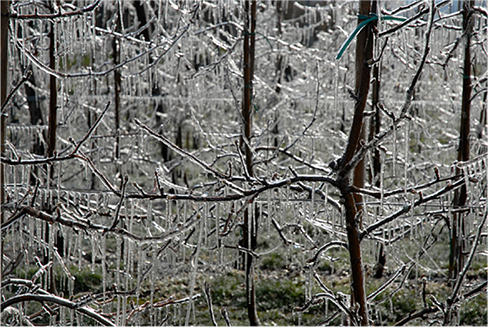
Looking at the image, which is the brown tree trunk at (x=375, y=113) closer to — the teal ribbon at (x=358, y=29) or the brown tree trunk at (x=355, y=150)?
the brown tree trunk at (x=355, y=150)

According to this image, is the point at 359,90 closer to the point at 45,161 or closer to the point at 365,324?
the point at 365,324

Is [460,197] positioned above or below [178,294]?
above

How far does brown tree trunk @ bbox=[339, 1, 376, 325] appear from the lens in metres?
1.70

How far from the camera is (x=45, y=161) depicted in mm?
1810

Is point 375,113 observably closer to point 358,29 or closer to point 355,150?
point 355,150

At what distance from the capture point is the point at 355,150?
69.1 inches

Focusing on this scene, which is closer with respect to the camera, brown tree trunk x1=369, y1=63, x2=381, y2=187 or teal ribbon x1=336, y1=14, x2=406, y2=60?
teal ribbon x1=336, y1=14, x2=406, y2=60

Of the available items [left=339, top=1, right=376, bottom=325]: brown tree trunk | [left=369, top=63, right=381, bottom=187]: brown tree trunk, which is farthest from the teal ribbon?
[left=369, top=63, right=381, bottom=187]: brown tree trunk

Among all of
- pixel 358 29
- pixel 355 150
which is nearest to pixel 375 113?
pixel 355 150

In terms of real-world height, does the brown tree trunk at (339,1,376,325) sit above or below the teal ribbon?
below

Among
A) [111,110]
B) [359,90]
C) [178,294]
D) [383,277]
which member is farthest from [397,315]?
[111,110]

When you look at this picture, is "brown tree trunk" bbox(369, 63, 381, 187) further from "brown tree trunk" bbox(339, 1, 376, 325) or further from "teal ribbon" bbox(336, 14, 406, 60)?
"teal ribbon" bbox(336, 14, 406, 60)

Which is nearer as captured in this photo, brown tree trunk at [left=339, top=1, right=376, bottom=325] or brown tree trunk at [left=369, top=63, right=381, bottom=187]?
brown tree trunk at [left=339, top=1, right=376, bottom=325]

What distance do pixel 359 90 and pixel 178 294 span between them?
208 inches
